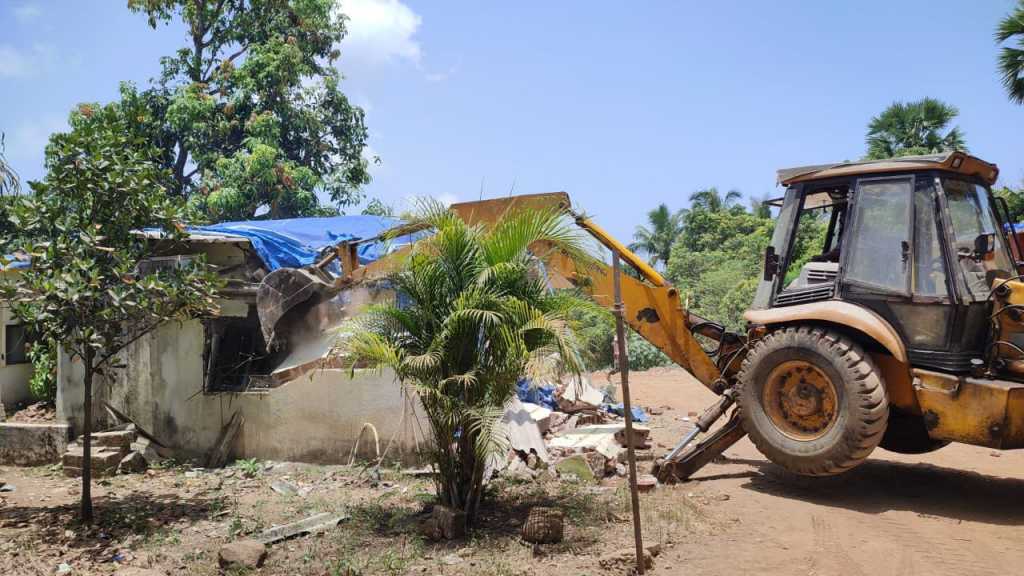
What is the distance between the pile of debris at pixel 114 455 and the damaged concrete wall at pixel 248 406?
1.11 feet

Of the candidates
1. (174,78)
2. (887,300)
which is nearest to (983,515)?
(887,300)

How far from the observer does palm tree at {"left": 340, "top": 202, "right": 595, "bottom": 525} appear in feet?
22.3

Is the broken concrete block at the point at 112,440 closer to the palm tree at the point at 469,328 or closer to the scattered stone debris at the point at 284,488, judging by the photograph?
the scattered stone debris at the point at 284,488

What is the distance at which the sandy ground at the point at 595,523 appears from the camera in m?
5.86

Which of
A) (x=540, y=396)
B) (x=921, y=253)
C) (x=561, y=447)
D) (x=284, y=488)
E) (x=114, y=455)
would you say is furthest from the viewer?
(x=540, y=396)

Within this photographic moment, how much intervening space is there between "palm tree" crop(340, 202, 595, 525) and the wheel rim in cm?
211

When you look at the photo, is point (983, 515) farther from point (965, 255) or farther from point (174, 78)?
point (174, 78)

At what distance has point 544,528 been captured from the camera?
6.36 m

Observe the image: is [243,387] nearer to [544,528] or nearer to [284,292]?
[284,292]

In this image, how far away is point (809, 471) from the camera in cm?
707

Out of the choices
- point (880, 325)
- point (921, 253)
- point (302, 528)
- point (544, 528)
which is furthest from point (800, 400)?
point (302, 528)

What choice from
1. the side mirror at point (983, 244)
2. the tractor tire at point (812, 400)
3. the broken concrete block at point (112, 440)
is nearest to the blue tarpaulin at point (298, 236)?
the broken concrete block at point (112, 440)

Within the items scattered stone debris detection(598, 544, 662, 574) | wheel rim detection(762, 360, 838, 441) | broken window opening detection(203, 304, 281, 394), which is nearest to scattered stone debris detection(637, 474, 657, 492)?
wheel rim detection(762, 360, 838, 441)

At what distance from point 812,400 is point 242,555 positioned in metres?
5.34
